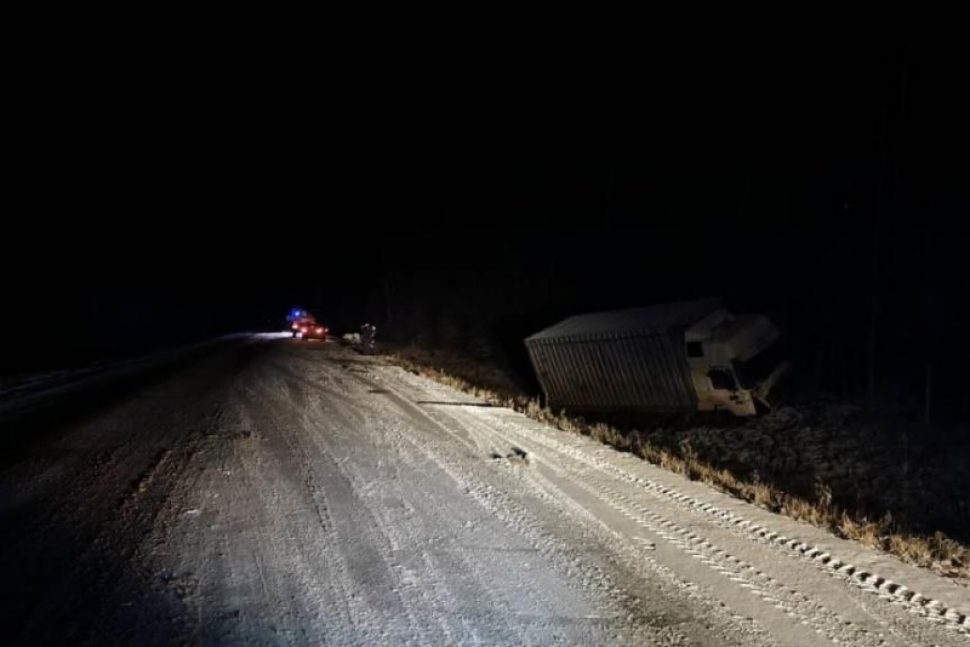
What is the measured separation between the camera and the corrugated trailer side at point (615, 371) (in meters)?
17.9

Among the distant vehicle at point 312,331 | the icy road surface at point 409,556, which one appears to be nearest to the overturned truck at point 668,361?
the icy road surface at point 409,556

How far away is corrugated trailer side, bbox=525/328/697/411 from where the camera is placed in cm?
1786

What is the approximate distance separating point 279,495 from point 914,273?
998 inches

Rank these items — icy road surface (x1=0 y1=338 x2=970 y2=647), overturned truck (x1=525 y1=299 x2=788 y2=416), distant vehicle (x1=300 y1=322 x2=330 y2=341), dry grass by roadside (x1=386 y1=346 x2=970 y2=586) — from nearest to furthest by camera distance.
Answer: icy road surface (x1=0 y1=338 x2=970 y2=647), dry grass by roadside (x1=386 y1=346 x2=970 y2=586), overturned truck (x1=525 y1=299 x2=788 y2=416), distant vehicle (x1=300 y1=322 x2=330 y2=341)

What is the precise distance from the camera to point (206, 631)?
4.39 metres

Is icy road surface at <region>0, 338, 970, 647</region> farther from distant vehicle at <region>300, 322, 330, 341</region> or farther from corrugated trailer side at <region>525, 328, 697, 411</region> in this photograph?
distant vehicle at <region>300, 322, 330, 341</region>

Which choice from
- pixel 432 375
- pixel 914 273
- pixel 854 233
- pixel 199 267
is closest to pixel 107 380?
pixel 432 375

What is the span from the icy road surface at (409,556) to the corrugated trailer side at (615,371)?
810cm

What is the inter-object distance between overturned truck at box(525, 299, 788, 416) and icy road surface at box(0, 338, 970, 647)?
A: 25.7 feet

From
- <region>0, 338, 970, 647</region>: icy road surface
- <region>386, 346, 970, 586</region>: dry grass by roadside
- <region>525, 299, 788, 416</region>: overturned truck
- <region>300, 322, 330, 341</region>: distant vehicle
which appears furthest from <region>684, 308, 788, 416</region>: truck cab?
<region>300, 322, 330, 341</region>: distant vehicle

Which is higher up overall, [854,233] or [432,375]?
[854,233]

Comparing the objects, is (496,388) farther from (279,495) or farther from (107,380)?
(279,495)

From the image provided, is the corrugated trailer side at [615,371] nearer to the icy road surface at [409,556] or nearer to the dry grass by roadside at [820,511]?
the dry grass by roadside at [820,511]

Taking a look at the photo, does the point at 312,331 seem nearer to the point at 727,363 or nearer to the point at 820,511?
the point at 727,363
